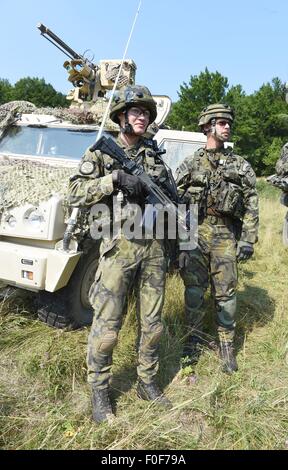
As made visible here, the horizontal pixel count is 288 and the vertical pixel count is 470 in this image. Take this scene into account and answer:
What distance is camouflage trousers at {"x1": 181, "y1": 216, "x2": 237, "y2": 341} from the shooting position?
10.4 ft

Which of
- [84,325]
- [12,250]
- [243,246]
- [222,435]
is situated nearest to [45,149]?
[12,250]

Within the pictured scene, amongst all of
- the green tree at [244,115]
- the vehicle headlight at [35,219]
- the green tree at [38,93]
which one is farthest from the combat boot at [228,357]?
the green tree at [38,93]

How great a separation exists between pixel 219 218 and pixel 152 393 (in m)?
1.32

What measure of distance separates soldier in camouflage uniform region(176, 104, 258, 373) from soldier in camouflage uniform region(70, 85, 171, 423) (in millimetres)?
615

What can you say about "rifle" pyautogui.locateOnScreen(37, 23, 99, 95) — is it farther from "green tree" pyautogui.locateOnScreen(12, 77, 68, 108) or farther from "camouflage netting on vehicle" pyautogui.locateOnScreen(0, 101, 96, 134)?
"green tree" pyautogui.locateOnScreen(12, 77, 68, 108)

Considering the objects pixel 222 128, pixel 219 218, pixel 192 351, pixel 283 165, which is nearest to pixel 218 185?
pixel 219 218

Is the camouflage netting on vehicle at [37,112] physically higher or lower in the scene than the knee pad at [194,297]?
higher

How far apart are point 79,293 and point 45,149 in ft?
5.54

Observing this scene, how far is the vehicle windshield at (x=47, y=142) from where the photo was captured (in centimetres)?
421

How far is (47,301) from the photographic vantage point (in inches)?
131

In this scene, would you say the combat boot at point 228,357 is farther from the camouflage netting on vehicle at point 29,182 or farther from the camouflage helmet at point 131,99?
the camouflage helmet at point 131,99

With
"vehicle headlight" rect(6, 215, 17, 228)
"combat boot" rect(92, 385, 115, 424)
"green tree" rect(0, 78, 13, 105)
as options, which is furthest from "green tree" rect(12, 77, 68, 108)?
"combat boot" rect(92, 385, 115, 424)

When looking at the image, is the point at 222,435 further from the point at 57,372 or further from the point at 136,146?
the point at 136,146

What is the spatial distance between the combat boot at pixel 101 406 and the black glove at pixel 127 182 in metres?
1.15
